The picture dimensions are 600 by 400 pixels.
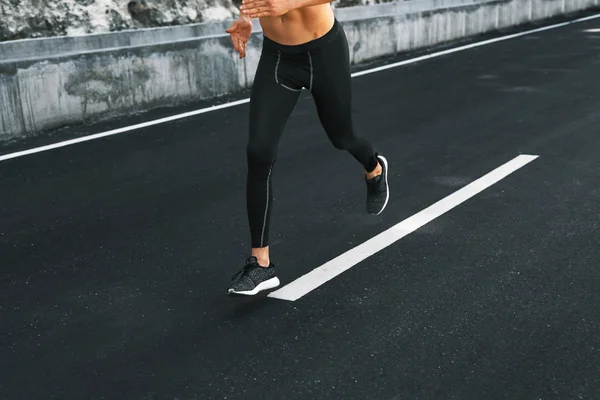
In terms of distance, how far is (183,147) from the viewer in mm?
9258

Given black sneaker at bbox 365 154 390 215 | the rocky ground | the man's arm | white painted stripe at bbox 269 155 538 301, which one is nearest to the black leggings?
white painted stripe at bbox 269 155 538 301

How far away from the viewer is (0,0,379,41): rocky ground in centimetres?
1285

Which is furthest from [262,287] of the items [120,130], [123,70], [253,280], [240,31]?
[123,70]

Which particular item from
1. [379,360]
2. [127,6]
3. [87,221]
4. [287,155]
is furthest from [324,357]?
[127,6]

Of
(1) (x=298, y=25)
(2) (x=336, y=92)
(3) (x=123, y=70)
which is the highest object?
(1) (x=298, y=25)

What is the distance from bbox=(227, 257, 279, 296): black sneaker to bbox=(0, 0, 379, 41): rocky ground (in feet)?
27.7

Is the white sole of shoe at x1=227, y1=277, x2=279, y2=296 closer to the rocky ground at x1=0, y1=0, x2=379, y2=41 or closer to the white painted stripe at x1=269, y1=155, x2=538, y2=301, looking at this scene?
the white painted stripe at x1=269, y1=155, x2=538, y2=301

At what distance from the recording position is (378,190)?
6.23 m

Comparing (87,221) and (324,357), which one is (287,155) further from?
(324,357)

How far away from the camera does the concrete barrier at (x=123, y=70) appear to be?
9.84 metres

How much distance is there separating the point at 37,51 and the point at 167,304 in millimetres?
6983

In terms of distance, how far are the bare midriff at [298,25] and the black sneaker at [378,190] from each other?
51.8 inches

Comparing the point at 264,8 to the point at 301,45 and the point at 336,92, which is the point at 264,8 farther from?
the point at 336,92

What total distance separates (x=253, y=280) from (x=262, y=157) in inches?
26.1
